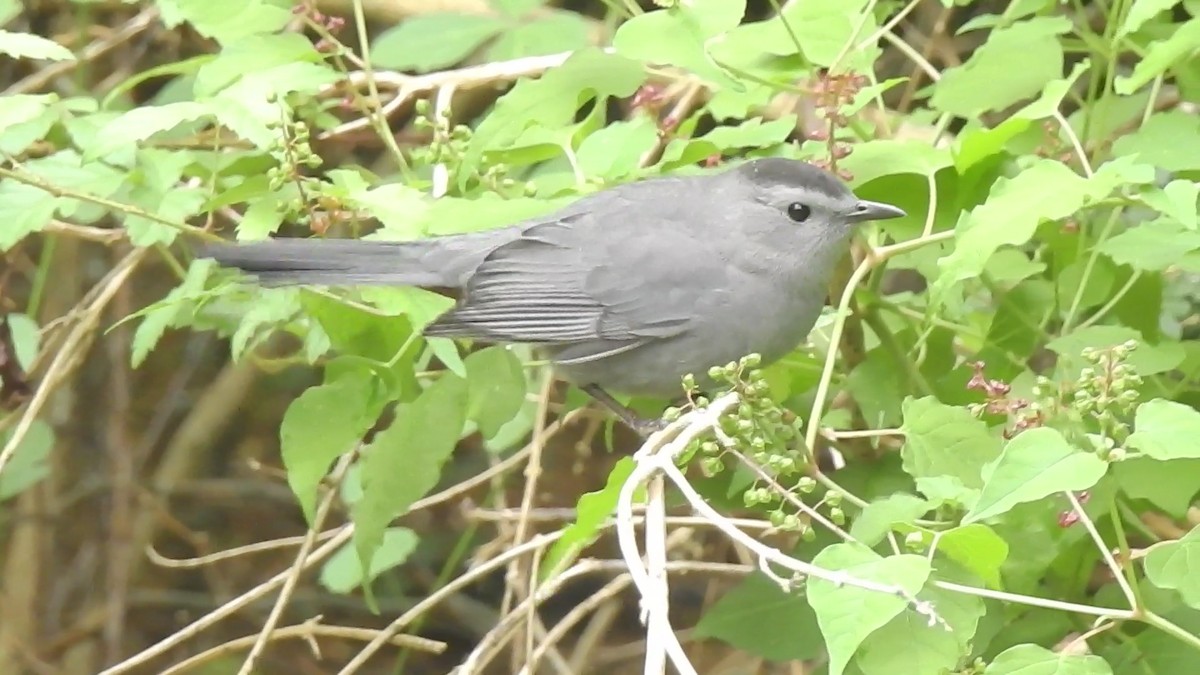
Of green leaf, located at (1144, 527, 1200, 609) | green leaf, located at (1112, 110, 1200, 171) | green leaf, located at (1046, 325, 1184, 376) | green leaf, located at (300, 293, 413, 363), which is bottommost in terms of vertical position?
green leaf, located at (300, 293, 413, 363)

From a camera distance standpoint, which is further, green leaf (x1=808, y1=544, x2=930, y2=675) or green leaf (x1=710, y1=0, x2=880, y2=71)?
green leaf (x1=710, y1=0, x2=880, y2=71)

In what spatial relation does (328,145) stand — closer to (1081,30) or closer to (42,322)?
(42,322)

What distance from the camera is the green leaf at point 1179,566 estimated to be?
123cm

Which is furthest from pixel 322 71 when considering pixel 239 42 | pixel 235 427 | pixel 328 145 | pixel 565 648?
pixel 235 427

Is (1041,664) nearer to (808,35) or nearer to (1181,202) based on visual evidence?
(1181,202)

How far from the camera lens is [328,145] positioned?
11.2ft

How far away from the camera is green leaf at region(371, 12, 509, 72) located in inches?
83.5

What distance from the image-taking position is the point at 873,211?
6.26 feet

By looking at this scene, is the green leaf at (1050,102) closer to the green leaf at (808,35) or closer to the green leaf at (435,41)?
the green leaf at (808,35)

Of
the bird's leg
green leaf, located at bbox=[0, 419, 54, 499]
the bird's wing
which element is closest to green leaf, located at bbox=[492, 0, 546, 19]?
the bird's wing

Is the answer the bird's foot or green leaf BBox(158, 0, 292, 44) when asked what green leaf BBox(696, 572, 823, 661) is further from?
green leaf BBox(158, 0, 292, 44)

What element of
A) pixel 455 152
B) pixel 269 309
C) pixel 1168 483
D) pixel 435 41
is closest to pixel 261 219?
pixel 269 309

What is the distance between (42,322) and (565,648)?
172 centimetres

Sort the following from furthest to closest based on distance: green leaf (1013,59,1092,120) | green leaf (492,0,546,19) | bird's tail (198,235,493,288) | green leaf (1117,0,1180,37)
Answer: green leaf (492,0,546,19) < bird's tail (198,235,493,288) < green leaf (1013,59,1092,120) < green leaf (1117,0,1180,37)
